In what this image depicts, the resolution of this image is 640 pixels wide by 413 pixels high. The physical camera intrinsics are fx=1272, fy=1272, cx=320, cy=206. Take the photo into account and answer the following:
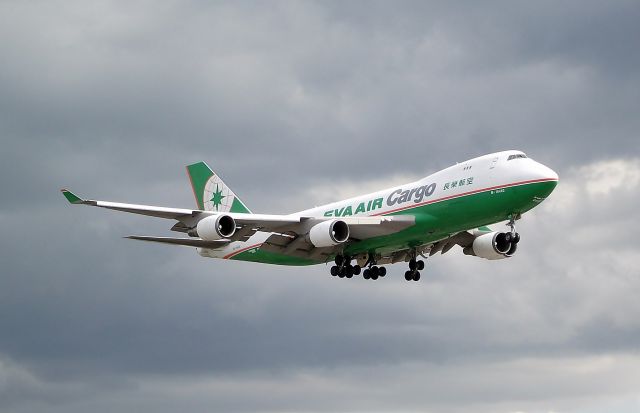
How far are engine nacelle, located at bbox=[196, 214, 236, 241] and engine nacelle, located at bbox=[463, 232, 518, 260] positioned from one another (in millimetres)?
18837

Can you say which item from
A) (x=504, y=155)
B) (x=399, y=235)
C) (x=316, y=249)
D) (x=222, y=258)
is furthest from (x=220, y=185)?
(x=504, y=155)

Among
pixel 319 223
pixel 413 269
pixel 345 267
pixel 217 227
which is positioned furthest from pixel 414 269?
pixel 217 227

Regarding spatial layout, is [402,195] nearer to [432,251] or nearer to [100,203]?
[432,251]

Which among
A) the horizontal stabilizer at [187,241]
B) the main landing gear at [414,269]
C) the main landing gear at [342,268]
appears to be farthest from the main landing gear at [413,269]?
the horizontal stabilizer at [187,241]

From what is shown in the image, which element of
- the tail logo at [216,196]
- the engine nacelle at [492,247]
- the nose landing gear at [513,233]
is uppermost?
the tail logo at [216,196]

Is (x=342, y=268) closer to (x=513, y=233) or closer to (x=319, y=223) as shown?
(x=319, y=223)

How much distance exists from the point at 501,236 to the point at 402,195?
9.52m

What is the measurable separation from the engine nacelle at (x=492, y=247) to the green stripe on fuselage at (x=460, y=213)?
22.7ft

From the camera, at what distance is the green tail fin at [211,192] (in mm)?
96131

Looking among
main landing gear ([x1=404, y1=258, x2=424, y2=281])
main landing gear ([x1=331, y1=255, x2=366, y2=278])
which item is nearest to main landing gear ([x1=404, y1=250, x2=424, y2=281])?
main landing gear ([x1=404, y1=258, x2=424, y2=281])

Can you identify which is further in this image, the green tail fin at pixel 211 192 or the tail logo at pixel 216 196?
the tail logo at pixel 216 196

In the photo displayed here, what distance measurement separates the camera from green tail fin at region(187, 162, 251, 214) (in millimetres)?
96131

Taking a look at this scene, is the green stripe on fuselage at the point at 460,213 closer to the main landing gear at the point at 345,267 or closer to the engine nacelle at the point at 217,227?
the main landing gear at the point at 345,267

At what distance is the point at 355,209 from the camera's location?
85.1 m
